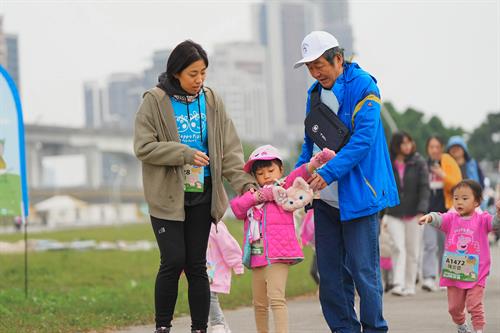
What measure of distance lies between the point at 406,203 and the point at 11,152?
4.46 meters

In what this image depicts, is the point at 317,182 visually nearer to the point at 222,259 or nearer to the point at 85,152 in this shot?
the point at 222,259

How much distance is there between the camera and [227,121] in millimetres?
7883

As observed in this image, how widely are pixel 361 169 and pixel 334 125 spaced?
341mm

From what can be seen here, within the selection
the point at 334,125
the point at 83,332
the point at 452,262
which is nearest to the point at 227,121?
the point at 334,125

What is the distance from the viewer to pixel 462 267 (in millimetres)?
8617

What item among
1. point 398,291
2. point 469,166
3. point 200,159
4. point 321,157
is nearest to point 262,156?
point 200,159

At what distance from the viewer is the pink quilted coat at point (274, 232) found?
313 inches

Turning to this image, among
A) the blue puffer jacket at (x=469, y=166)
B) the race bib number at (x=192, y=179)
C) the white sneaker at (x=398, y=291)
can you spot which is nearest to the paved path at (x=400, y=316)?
the white sneaker at (x=398, y=291)

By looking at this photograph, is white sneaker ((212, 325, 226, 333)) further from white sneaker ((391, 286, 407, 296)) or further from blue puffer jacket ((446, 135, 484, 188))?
blue puffer jacket ((446, 135, 484, 188))

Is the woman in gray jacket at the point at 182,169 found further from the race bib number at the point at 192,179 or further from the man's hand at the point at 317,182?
the man's hand at the point at 317,182

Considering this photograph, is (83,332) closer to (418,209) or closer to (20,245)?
Answer: (418,209)

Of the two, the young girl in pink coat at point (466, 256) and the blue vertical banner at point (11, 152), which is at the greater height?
the blue vertical banner at point (11, 152)

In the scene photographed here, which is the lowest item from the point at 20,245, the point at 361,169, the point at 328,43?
the point at 20,245

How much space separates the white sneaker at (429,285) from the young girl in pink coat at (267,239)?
230 inches
